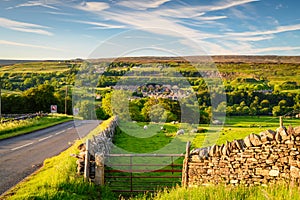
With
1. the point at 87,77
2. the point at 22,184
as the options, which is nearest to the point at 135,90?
the point at 87,77

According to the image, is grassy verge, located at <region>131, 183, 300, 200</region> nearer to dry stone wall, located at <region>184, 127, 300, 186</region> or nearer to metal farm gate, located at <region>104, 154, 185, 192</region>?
dry stone wall, located at <region>184, 127, 300, 186</region>

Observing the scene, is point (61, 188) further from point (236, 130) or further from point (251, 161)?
point (236, 130)

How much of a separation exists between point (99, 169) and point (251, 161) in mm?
4509

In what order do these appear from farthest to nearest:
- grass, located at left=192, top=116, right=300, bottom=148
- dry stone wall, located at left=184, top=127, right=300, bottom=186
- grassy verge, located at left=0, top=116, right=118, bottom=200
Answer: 1. grass, located at left=192, top=116, right=300, bottom=148
2. dry stone wall, located at left=184, top=127, right=300, bottom=186
3. grassy verge, located at left=0, top=116, right=118, bottom=200

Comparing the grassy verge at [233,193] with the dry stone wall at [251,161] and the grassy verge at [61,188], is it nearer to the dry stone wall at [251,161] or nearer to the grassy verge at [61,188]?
the dry stone wall at [251,161]

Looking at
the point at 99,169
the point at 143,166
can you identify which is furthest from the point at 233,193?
the point at 143,166

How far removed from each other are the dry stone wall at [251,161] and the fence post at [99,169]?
103 inches

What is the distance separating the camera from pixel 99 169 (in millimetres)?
11148

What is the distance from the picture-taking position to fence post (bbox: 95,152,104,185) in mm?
11117

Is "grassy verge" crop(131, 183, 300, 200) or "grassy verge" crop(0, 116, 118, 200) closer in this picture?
"grassy verge" crop(131, 183, 300, 200)

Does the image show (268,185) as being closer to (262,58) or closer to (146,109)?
(146,109)

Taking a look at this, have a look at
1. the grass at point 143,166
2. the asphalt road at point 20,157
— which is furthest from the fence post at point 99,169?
the asphalt road at point 20,157

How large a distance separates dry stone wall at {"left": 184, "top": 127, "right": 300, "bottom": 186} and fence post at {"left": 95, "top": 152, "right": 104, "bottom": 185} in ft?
8.59

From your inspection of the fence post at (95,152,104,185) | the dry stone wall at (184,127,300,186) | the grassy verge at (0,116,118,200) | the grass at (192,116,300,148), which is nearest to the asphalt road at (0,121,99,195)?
the grassy verge at (0,116,118,200)
